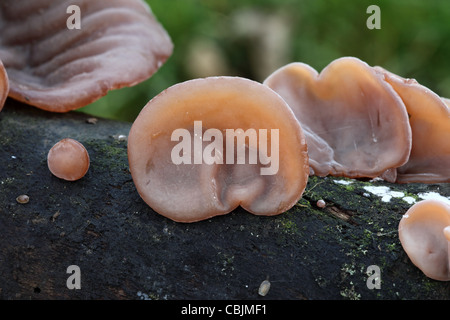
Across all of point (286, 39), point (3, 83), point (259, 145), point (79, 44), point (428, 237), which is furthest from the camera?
point (286, 39)

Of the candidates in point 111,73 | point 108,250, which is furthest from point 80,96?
point 108,250

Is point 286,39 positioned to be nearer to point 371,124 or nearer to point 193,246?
point 371,124

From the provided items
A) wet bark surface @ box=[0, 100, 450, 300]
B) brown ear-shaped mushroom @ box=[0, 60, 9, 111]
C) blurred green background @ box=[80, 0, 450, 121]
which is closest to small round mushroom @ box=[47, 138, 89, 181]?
wet bark surface @ box=[0, 100, 450, 300]

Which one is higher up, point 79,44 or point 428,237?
point 428,237

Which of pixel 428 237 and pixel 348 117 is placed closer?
pixel 428 237

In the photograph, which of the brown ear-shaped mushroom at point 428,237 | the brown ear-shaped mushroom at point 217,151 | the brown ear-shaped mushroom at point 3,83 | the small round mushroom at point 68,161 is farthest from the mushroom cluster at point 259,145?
the brown ear-shaped mushroom at point 3,83

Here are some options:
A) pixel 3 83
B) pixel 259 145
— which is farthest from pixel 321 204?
pixel 3 83
